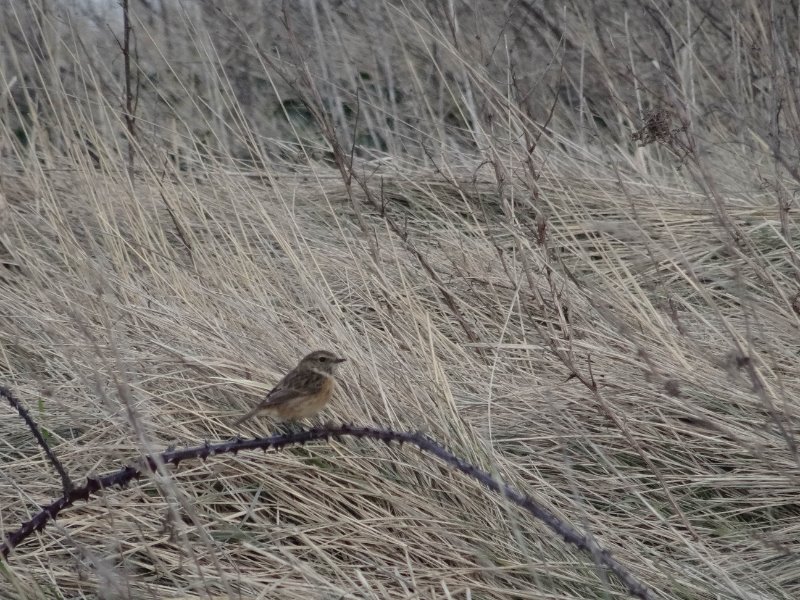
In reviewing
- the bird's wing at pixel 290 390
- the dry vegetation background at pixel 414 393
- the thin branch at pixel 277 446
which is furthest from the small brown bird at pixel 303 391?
the thin branch at pixel 277 446

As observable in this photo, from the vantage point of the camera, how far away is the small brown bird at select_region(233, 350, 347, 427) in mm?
3010

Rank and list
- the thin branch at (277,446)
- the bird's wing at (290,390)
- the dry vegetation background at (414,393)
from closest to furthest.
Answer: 1. the thin branch at (277,446)
2. the dry vegetation background at (414,393)
3. the bird's wing at (290,390)

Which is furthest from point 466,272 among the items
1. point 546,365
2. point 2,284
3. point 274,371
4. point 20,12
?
point 20,12

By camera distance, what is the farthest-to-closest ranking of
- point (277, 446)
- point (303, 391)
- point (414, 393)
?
point (414, 393)
point (303, 391)
point (277, 446)

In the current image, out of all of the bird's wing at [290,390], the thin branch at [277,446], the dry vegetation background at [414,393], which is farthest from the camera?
the bird's wing at [290,390]

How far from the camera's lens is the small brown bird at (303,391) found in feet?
9.87

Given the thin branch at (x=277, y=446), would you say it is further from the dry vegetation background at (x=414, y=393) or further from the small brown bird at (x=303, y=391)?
the small brown bird at (x=303, y=391)

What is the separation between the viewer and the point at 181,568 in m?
2.70

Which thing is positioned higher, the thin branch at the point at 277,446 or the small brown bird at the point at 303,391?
the thin branch at the point at 277,446

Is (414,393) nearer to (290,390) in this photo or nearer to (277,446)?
(290,390)

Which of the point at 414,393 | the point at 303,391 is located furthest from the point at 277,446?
the point at 414,393

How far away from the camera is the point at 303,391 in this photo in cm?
300

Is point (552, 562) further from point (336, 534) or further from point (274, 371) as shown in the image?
point (274, 371)

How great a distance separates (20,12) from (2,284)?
2549mm
